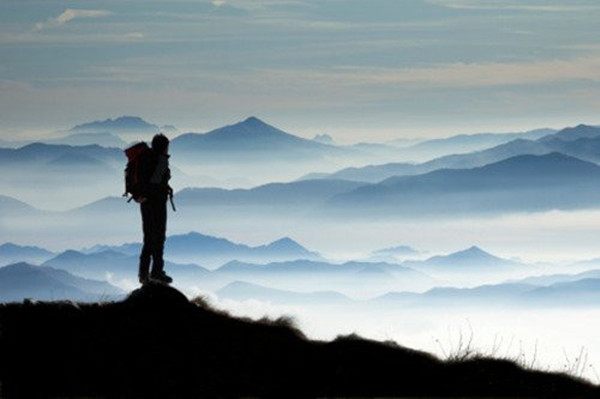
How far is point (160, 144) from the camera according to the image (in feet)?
113

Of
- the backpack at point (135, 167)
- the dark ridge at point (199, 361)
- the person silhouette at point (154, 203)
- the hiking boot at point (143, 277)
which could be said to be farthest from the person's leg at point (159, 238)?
the dark ridge at point (199, 361)

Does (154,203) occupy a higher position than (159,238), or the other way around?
(154,203)

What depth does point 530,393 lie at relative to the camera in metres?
32.3

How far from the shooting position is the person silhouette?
34500mm

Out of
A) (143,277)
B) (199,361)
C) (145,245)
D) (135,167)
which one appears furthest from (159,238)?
(199,361)

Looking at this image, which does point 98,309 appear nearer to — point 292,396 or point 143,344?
point 143,344

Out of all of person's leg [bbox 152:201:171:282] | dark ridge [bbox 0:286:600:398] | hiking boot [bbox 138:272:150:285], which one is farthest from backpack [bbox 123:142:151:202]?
dark ridge [bbox 0:286:600:398]

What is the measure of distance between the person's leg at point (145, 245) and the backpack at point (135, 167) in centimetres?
43

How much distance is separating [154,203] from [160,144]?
142 cm

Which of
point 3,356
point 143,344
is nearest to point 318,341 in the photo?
point 143,344

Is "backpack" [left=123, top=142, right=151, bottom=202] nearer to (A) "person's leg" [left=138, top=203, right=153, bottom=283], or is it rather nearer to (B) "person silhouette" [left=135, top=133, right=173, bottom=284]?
(B) "person silhouette" [left=135, top=133, right=173, bottom=284]

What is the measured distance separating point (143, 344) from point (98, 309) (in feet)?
6.54

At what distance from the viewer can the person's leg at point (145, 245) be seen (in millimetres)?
34656

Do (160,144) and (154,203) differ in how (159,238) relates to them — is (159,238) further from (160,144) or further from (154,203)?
(160,144)
